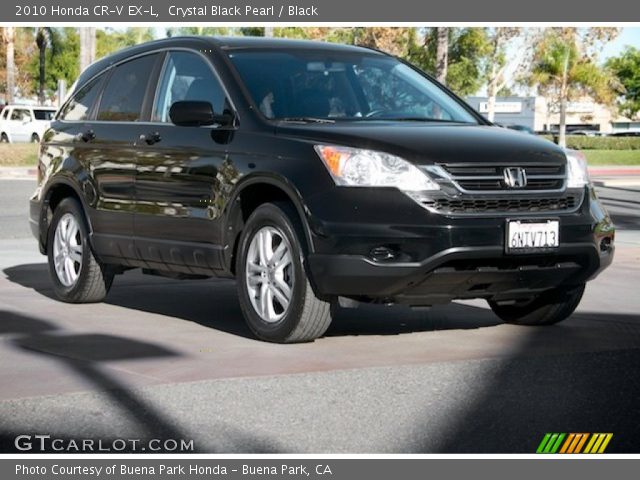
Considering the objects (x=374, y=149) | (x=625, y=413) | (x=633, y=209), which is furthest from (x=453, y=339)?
(x=633, y=209)

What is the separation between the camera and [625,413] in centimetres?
593

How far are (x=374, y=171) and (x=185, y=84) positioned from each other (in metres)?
2.09

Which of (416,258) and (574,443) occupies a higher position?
(416,258)

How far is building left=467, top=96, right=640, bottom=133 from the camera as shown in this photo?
383 feet

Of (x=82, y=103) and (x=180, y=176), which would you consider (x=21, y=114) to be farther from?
(x=180, y=176)

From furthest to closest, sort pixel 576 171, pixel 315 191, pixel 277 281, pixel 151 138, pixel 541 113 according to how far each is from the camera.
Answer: pixel 541 113, pixel 151 138, pixel 576 171, pixel 277 281, pixel 315 191

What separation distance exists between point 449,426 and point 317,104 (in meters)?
3.26

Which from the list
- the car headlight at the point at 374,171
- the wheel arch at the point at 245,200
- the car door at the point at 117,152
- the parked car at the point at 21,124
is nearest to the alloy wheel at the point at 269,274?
the wheel arch at the point at 245,200

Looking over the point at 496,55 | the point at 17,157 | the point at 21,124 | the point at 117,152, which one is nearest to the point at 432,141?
the point at 117,152

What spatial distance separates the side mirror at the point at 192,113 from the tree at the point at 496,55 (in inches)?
2083

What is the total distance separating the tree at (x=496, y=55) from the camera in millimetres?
60469

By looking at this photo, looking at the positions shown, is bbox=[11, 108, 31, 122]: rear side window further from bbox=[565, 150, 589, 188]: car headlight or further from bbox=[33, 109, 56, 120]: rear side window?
bbox=[565, 150, 589, 188]: car headlight

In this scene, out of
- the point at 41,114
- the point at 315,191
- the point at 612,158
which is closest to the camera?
the point at 315,191

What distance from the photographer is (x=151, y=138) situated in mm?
8914
